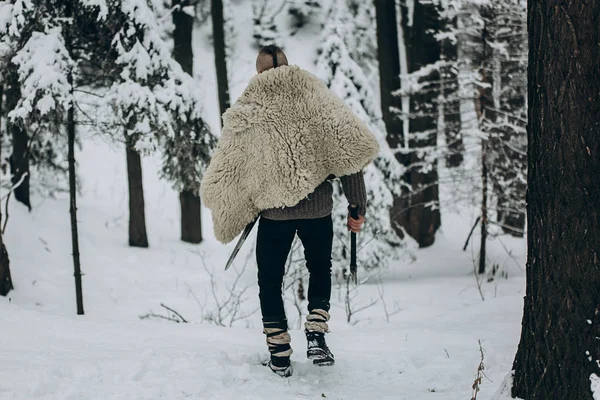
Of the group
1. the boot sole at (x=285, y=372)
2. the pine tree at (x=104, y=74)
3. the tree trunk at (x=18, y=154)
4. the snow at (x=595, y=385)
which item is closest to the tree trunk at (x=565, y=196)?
the snow at (x=595, y=385)

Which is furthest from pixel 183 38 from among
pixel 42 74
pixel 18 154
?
pixel 42 74

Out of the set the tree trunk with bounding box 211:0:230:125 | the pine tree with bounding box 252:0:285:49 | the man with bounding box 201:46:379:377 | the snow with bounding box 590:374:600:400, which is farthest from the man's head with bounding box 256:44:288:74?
the pine tree with bounding box 252:0:285:49

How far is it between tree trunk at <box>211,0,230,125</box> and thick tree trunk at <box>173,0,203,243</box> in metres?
0.16

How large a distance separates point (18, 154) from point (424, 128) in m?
8.48

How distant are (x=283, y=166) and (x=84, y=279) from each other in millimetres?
9003

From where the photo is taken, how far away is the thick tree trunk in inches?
584

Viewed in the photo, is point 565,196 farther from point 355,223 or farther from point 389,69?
point 389,69

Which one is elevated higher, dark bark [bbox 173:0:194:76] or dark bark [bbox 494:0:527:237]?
dark bark [bbox 173:0:194:76]

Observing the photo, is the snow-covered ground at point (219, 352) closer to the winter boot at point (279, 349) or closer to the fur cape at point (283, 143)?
the winter boot at point (279, 349)

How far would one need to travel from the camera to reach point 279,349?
4.54 meters

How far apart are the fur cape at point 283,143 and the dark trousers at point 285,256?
208 millimetres

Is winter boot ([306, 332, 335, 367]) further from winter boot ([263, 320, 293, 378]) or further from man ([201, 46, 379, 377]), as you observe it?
winter boot ([263, 320, 293, 378])

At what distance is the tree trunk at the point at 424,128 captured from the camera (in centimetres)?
1453

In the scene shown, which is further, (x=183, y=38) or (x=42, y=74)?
(x=183, y=38)
